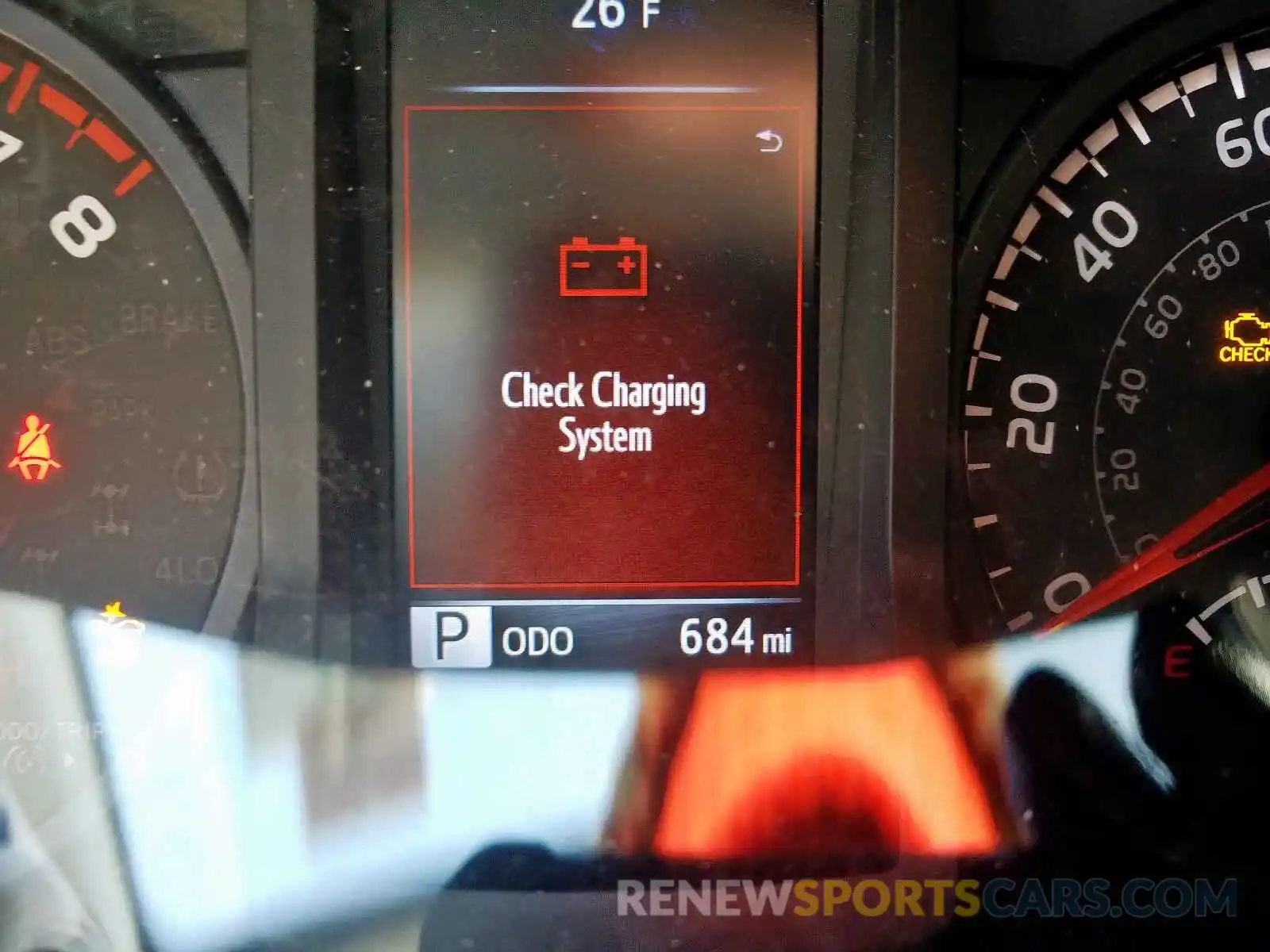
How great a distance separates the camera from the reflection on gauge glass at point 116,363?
1.22m

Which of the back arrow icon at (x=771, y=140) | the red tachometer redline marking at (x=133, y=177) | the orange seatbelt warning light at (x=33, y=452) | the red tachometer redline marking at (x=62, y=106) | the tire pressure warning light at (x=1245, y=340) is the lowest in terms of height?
the orange seatbelt warning light at (x=33, y=452)

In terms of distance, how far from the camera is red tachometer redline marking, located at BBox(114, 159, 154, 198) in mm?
1228

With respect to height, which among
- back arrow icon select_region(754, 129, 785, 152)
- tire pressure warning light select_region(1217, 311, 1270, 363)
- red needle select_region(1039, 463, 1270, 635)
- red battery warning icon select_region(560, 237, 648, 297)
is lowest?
red needle select_region(1039, 463, 1270, 635)

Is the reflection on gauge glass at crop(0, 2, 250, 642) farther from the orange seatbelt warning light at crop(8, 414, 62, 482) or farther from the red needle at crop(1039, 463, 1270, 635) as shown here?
the red needle at crop(1039, 463, 1270, 635)

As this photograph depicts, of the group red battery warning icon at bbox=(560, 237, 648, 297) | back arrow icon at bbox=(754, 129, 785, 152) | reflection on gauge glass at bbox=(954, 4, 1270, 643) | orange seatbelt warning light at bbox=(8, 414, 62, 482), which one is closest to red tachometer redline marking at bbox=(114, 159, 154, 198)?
orange seatbelt warning light at bbox=(8, 414, 62, 482)

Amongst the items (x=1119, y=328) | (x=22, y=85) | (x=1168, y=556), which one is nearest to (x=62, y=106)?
(x=22, y=85)

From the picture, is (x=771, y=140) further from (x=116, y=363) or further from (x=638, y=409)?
(x=116, y=363)

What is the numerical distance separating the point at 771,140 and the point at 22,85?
0.70 m

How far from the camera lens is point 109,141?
4.02ft

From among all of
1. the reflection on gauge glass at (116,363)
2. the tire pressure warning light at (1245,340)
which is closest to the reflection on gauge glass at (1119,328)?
Answer: the tire pressure warning light at (1245,340)

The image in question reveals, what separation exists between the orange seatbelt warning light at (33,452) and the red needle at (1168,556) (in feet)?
3.13

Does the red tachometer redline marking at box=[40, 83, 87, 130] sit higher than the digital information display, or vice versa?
the red tachometer redline marking at box=[40, 83, 87, 130]

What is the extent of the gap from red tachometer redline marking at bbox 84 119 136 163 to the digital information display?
0.85 feet

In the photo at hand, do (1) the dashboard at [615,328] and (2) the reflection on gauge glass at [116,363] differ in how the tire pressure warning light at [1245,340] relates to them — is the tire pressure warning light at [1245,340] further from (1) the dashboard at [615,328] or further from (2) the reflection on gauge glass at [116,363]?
(2) the reflection on gauge glass at [116,363]
